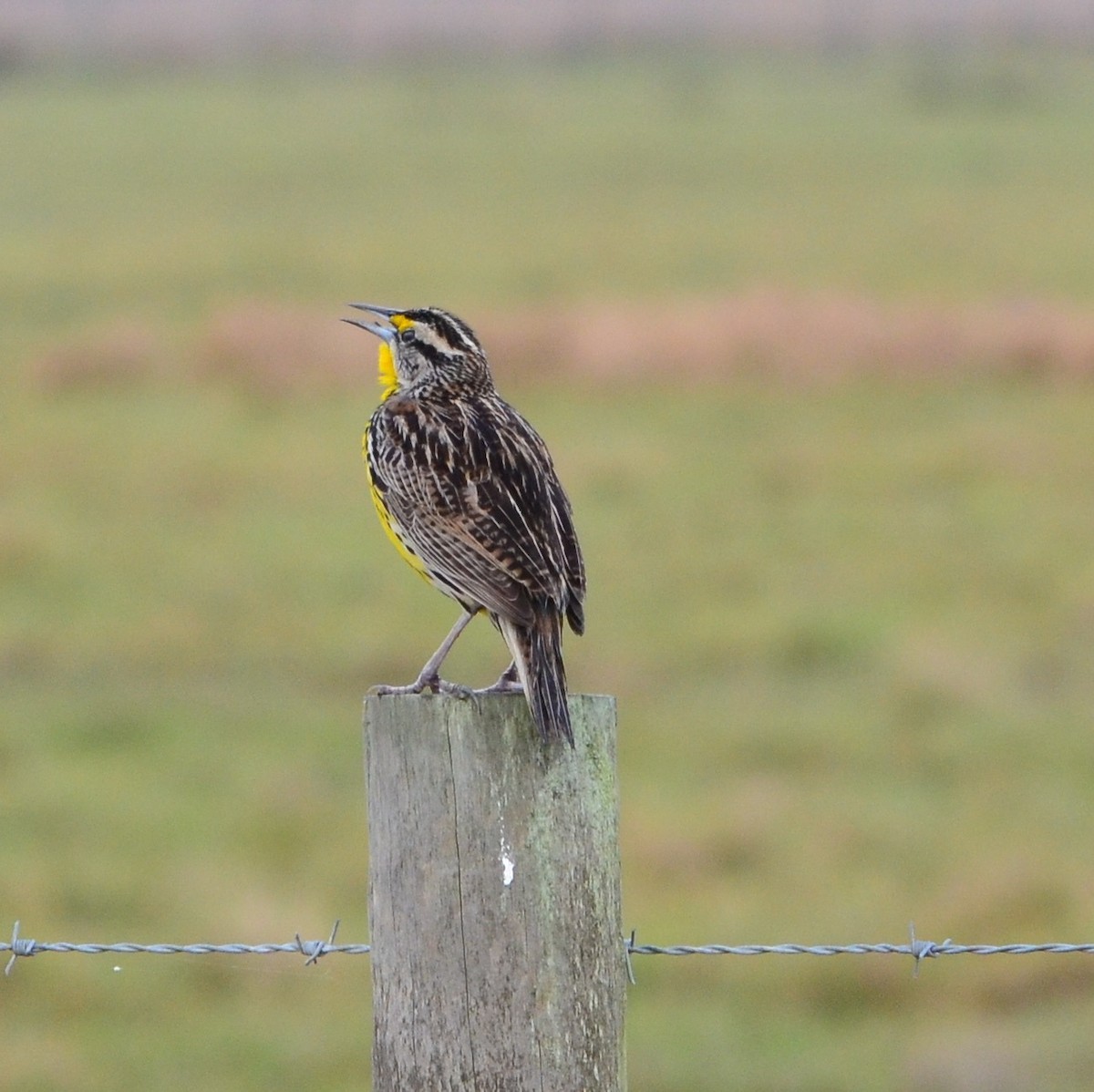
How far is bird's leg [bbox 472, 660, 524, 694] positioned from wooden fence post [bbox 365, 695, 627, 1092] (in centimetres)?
21

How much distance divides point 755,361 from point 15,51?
7073 centimetres

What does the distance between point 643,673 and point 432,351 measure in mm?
8218

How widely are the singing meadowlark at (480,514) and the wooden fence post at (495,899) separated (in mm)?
515

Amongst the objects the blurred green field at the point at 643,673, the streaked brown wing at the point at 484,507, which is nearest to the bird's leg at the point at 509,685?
the streaked brown wing at the point at 484,507

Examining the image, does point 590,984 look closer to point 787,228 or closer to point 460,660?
point 460,660

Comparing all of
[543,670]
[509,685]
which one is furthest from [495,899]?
[509,685]

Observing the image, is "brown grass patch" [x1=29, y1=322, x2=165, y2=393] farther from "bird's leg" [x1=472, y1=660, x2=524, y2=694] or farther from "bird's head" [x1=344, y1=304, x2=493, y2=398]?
"bird's leg" [x1=472, y1=660, x2=524, y2=694]

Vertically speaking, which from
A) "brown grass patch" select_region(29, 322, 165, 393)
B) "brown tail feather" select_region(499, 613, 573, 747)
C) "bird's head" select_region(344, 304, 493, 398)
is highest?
"brown grass patch" select_region(29, 322, 165, 393)

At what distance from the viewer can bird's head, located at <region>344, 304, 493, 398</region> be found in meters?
6.25

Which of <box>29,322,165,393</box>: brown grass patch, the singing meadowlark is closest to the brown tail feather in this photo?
the singing meadowlark

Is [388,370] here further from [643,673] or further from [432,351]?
[643,673]

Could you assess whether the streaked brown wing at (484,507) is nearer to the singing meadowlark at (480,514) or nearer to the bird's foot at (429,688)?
the singing meadowlark at (480,514)

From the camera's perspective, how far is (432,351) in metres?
6.32

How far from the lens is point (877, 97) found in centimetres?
6969
